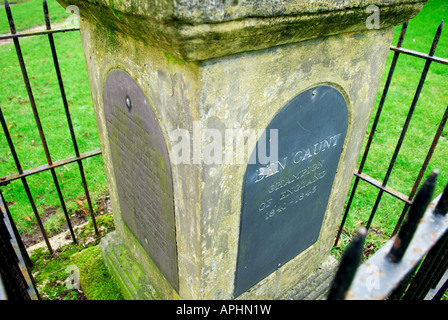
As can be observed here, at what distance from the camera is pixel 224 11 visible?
981 mm

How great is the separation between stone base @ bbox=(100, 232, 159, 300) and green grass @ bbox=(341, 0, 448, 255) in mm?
1951

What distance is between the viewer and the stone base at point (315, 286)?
246 cm

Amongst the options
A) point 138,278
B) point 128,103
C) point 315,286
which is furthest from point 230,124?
point 315,286

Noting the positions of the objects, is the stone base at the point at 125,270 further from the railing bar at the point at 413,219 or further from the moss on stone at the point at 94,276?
the railing bar at the point at 413,219

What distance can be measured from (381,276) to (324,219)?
1.66 metres

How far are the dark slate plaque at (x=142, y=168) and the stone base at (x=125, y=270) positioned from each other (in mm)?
311

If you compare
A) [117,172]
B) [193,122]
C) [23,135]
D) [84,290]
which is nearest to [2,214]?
[117,172]

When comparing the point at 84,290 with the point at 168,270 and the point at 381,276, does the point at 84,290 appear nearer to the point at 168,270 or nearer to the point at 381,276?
the point at 168,270

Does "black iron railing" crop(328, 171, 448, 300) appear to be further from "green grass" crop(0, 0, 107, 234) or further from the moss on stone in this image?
"green grass" crop(0, 0, 107, 234)

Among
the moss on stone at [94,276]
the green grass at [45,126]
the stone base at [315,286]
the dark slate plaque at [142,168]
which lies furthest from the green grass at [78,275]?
the stone base at [315,286]

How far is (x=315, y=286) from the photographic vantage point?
8.31 ft

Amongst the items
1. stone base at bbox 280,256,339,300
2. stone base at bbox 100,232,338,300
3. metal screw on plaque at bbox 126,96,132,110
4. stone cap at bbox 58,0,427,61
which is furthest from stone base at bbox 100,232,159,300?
stone cap at bbox 58,0,427,61

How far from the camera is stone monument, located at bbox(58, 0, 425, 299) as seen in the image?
116 cm

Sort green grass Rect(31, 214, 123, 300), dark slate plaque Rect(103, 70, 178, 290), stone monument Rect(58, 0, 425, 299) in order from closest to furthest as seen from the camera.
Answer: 1. stone monument Rect(58, 0, 425, 299)
2. dark slate plaque Rect(103, 70, 178, 290)
3. green grass Rect(31, 214, 123, 300)
